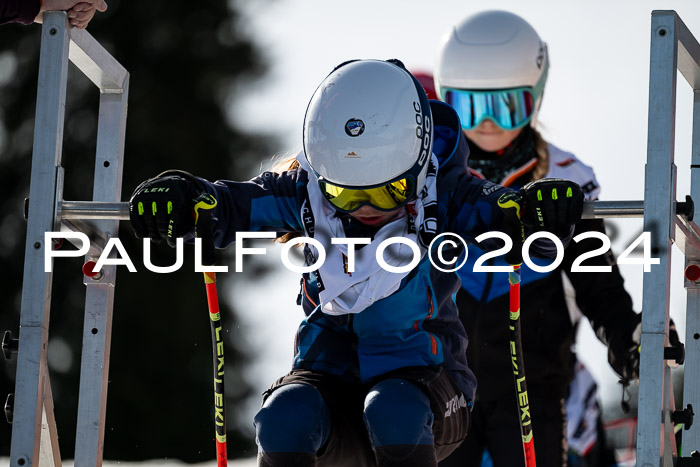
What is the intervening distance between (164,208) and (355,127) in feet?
1.93

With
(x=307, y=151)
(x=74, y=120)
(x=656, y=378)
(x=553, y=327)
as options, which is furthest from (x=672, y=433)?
(x=74, y=120)

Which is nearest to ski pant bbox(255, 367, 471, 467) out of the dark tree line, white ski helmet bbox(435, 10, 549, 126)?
white ski helmet bbox(435, 10, 549, 126)

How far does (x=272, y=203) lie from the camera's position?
4328 mm

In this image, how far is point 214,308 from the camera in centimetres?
431

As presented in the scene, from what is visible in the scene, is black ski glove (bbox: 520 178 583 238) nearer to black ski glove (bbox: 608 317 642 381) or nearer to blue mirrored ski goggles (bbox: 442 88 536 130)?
black ski glove (bbox: 608 317 642 381)

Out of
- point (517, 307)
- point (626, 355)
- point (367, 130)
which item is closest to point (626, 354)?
point (626, 355)

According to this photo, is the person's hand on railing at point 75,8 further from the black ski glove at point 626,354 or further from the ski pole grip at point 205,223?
the black ski glove at point 626,354

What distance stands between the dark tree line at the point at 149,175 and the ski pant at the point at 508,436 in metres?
11.0

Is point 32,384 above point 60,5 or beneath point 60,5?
beneath

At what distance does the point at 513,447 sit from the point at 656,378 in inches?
71.4

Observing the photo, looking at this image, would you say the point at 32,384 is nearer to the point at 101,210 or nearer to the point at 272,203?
the point at 101,210

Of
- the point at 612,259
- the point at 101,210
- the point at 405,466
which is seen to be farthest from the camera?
the point at 612,259

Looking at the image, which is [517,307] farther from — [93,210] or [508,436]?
[508,436]

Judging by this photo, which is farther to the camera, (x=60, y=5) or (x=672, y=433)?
(x=60, y=5)
